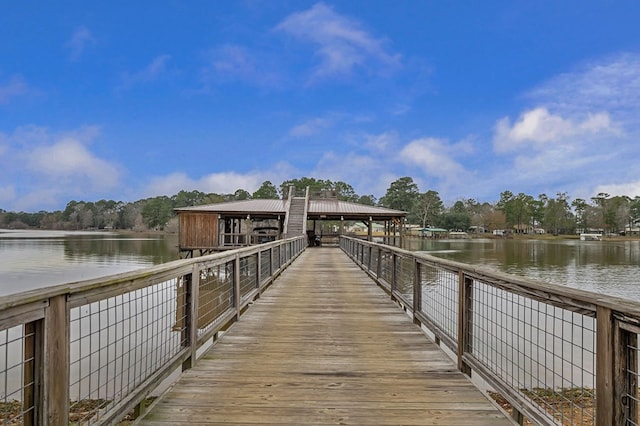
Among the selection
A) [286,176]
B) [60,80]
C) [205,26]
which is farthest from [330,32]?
[286,176]

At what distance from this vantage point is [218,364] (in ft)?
11.7

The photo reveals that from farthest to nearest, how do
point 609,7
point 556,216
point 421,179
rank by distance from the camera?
point 421,179 → point 556,216 → point 609,7

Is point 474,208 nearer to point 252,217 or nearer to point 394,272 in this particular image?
point 252,217

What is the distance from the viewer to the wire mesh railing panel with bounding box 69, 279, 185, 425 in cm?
252

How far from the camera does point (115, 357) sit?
266cm

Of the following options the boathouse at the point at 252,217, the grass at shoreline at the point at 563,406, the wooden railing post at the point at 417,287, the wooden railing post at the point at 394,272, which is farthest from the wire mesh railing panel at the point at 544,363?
the boathouse at the point at 252,217

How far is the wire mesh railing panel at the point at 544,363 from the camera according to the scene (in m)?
2.51

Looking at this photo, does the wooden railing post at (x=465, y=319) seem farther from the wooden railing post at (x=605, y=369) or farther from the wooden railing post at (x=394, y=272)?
the wooden railing post at (x=394, y=272)

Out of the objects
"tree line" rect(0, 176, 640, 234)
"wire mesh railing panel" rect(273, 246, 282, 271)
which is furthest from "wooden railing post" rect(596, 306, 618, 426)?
"tree line" rect(0, 176, 640, 234)

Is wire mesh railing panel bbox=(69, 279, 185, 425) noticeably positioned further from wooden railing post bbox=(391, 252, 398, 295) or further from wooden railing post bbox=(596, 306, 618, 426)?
wooden railing post bbox=(391, 252, 398, 295)

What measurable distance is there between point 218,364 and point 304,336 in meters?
1.27

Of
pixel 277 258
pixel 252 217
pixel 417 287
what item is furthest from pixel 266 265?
pixel 252 217

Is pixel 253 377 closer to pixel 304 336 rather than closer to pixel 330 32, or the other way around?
pixel 304 336

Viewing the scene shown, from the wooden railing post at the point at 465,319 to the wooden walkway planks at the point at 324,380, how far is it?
0.48 feet
